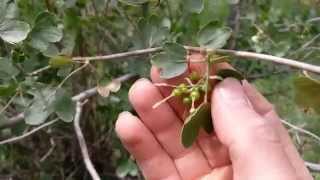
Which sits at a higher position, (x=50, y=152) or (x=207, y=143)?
(x=207, y=143)

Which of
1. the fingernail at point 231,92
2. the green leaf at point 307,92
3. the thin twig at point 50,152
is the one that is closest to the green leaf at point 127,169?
the thin twig at point 50,152

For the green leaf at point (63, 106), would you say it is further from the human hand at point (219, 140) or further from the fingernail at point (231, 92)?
the fingernail at point (231, 92)

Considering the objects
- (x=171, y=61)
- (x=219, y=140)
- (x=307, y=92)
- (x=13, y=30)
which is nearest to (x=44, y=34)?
(x=13, y=30)

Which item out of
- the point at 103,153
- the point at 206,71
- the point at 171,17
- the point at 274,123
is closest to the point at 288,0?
the point at 171,17

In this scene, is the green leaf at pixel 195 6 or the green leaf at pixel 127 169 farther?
the green leaf at pixel 127 169

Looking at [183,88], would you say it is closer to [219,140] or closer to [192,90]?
[192,90]
